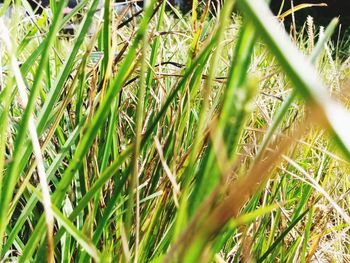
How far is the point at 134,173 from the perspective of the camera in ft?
0.78

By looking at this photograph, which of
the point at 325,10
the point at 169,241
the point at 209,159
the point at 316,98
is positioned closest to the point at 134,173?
the point at 209,159

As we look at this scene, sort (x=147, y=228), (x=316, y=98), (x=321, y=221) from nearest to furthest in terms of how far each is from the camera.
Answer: (x=316, y=98)
(x=147, y=228)
(x=321, y=221)

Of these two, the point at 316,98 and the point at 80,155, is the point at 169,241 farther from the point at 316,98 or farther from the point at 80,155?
the point at 316,98

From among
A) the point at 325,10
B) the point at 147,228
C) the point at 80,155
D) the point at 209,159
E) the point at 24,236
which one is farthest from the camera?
the point at 325,10

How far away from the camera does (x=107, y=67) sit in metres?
0.48

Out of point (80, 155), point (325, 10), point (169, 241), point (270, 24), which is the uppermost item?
point (270, 24)

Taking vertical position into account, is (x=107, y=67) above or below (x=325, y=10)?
above

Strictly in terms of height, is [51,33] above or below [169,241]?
above

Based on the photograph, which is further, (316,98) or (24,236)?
(24,236)

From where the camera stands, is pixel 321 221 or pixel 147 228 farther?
pixel 321 221

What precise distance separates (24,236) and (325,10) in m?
6.43

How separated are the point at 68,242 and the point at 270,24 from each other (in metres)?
0.39

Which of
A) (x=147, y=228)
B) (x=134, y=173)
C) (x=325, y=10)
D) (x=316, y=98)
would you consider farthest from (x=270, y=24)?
(x=325, y=10)

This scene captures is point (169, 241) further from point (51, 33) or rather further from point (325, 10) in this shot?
point (325, 10)
